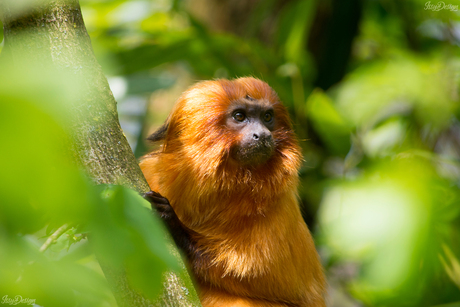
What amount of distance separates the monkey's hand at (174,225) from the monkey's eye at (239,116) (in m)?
0.76

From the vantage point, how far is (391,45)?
458 cm

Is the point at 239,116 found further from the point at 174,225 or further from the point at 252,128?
the point at 174,225

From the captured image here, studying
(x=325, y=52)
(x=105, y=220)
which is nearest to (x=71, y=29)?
(x=105, y=220)

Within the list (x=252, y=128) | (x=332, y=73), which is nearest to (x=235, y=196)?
(x=252, y=128)

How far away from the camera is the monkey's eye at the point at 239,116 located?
2.78 m

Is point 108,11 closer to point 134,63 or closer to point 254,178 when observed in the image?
point 134,63

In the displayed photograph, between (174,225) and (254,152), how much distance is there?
0.65 metres

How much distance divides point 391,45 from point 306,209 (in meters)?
1.90

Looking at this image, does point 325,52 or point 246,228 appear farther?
point 325,52

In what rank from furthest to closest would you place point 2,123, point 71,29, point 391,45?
1. point 391,45
2. point 71,29
3. point 2,123

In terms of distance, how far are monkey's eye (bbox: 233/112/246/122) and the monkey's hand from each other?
2.49ft

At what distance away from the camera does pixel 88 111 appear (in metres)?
1.44

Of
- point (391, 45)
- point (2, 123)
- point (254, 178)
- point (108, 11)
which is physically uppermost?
point (108, 11)

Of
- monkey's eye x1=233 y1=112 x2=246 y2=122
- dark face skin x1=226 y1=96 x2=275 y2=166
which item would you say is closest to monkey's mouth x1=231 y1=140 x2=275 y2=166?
dark face skin x1=226 y1=96 x2=275 y2=166
